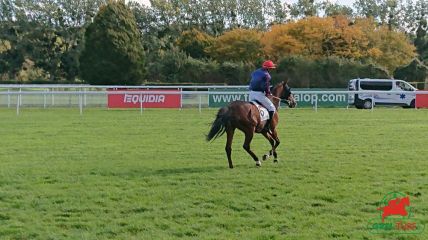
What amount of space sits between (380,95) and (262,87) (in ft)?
69.7

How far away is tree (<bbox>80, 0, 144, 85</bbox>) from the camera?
4675cm

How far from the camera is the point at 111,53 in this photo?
4697 centimetres

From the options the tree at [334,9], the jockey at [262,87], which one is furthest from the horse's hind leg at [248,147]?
the tree at [334,9]

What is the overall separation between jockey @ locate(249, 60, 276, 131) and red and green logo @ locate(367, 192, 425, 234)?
159 inches

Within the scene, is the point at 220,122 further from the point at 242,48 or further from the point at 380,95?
the point at 242,48

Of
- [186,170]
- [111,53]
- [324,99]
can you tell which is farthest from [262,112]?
[111,53]

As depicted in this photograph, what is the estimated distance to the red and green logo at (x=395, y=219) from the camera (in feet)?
20.9

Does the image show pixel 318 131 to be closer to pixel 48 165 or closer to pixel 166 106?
pixel 48 165

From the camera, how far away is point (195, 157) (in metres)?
11.9

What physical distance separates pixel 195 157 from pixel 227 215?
4.92m

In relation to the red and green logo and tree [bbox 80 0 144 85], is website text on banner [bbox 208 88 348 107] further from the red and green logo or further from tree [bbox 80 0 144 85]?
the red and green logo

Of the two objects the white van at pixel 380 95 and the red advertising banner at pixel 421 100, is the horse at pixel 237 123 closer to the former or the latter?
the white van at pixel 380 95

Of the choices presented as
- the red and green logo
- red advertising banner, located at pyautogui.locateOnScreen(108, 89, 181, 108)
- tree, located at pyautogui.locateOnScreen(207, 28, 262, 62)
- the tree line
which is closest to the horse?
the red and green logo

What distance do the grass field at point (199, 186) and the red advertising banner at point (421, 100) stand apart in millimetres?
14816
